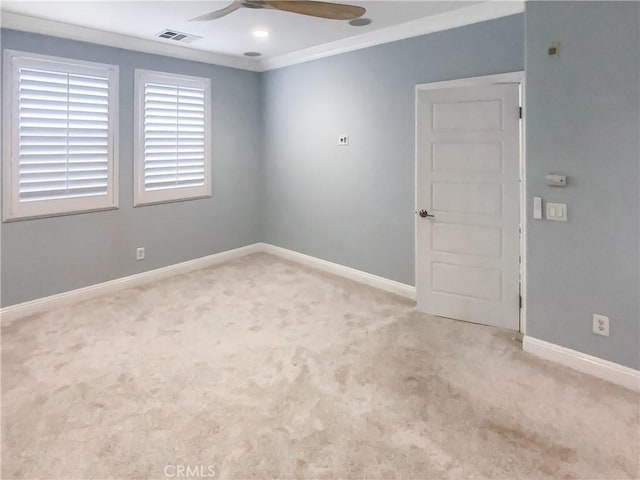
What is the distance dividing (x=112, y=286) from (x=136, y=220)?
765 mm

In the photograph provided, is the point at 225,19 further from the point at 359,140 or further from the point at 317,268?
the point at 317,268

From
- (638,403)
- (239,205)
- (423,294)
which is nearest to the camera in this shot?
(638,403)

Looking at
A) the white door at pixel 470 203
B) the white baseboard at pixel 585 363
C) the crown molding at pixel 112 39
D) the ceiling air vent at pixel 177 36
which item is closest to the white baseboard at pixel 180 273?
the white door at pixel 470 203

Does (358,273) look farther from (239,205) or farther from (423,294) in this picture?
(239,205)

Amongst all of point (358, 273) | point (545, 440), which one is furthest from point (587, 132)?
point (358, 273)

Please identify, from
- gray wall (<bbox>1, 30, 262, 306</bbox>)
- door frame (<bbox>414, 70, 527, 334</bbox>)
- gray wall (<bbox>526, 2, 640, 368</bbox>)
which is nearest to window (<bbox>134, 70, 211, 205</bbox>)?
gray wall (<bbox>1, 30, 262, 306</bbox>)

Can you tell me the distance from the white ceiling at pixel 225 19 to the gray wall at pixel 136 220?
13.4 inches

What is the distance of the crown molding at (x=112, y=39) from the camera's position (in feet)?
11.5

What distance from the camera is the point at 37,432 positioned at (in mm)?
2170

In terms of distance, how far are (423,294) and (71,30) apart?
4.14 meters

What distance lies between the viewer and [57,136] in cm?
381

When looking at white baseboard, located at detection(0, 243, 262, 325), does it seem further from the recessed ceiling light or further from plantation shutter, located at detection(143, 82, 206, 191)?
the recessed ceiling light

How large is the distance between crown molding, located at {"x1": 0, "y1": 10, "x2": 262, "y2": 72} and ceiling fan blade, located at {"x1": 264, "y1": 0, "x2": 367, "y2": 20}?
2.46m

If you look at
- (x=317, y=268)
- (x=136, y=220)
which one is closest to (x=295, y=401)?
(x=317, y=268)
